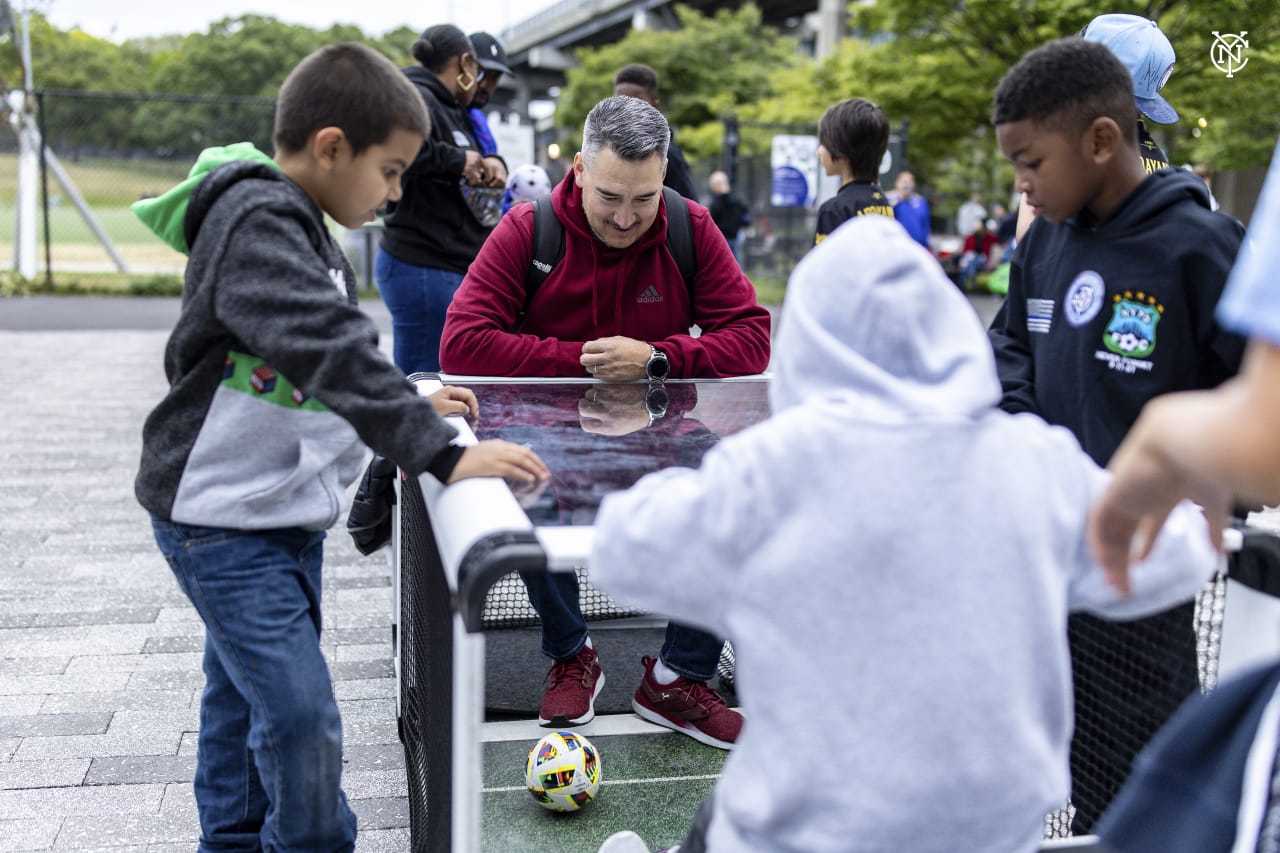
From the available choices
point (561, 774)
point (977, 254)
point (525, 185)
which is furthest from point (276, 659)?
point (977, 254)

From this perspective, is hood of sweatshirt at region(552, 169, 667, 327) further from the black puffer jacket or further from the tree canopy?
the tree canopy

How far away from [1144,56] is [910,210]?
7.75 meters

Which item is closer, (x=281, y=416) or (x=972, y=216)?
(x=281, y=416)

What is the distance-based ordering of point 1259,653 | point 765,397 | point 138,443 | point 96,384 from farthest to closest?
1. point 96,384
2. point 138,443
3. point 765,397
4. point 1259,653

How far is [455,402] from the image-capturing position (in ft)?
8.31

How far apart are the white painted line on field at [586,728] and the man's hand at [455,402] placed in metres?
1.15

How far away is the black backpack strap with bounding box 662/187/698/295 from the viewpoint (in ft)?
11.4

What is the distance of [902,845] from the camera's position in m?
1.42

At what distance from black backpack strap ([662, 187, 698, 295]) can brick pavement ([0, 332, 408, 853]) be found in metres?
1.53

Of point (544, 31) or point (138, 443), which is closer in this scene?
point (138, 443)

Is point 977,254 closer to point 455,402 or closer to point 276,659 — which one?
point 455,402

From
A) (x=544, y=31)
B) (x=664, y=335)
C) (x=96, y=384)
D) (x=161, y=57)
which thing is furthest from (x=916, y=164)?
(x=161, y=57)

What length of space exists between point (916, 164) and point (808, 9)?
3167 centimetres

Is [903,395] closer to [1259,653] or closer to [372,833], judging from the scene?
[1259,653]
